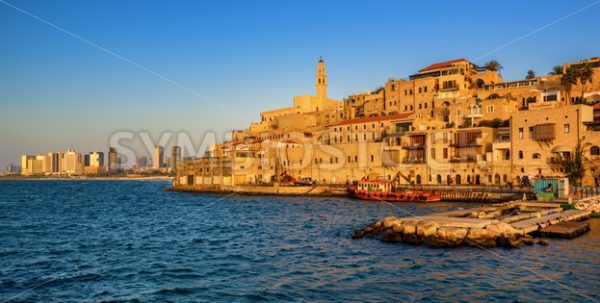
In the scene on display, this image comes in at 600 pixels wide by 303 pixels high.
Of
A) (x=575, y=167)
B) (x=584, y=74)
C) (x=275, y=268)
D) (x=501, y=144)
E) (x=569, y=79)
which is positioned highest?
(x=584, y=74)

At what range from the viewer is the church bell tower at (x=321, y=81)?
111250 mm

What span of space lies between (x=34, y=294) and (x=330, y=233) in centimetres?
1776

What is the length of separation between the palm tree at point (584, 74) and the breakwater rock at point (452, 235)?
49.8 m

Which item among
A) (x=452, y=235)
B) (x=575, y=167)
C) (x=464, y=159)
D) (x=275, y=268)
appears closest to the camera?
(x=275, y=268)

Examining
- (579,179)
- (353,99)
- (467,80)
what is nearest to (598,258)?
(579,179)

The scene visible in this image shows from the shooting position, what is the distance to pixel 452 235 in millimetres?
25875

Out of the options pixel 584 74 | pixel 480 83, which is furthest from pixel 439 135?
pixel 480 83

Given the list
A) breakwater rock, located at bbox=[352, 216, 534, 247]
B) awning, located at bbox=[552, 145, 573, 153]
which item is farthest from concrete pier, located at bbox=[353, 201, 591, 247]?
awning, located at bbox=[552, 145, 573, 153]

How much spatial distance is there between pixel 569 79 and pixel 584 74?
1847 mm

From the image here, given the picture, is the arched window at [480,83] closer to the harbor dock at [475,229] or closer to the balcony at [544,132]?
the balcony at [544,132]

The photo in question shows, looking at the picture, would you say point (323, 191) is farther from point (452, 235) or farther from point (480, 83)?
point (452, 235)

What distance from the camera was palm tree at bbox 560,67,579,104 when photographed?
67312 mm

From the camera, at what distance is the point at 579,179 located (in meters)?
49.3

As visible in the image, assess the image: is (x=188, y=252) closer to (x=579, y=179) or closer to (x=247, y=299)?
(x=247, y=299)
